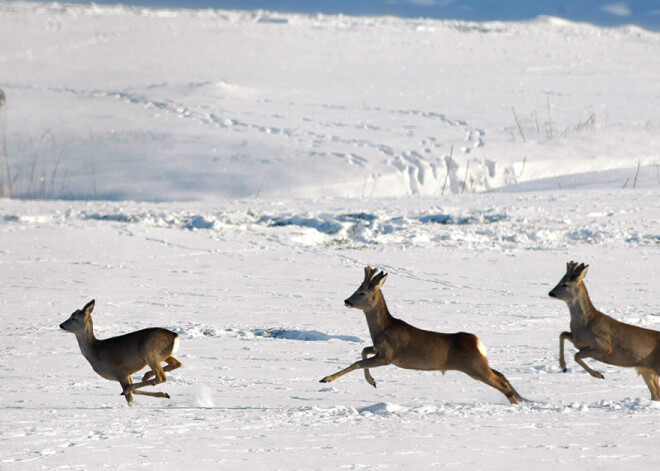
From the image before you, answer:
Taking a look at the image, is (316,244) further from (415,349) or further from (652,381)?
(652,381)

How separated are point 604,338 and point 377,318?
1.28m

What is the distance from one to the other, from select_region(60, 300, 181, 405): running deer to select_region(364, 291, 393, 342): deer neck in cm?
111

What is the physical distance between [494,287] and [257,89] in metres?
16.1

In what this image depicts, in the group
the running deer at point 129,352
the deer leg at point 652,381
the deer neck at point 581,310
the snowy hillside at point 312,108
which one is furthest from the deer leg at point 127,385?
the snowy hillside at point 312,108

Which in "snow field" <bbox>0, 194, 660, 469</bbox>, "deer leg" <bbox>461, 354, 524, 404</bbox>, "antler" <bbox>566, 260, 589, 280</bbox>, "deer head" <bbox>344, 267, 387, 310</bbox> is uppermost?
"antler" <bbox>566, 260, 589, 280</bbox>

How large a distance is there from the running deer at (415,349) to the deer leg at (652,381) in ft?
2.33

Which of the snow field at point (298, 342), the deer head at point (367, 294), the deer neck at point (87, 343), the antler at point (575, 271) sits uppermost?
the antler at point (575, 271)

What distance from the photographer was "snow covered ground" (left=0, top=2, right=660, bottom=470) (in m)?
4.68

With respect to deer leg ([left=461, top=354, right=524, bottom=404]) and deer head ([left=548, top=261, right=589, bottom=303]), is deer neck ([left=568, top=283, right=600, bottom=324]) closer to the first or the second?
deer head ([left=548, top=261, right=589, bottom=303])

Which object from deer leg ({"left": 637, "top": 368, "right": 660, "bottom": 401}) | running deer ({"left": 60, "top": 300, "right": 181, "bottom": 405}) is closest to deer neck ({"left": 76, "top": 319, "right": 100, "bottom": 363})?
running deer ({"left": 60, "top": 300, "right": 181, "bottom": 405})

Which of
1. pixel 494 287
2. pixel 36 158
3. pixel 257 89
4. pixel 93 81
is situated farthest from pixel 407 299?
pixel 93 81

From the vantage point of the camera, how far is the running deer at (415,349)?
16.8ft

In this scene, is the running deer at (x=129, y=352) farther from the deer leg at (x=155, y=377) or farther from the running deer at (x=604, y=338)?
the running deer at (x=604, y=338)

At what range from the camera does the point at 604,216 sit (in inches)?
481
